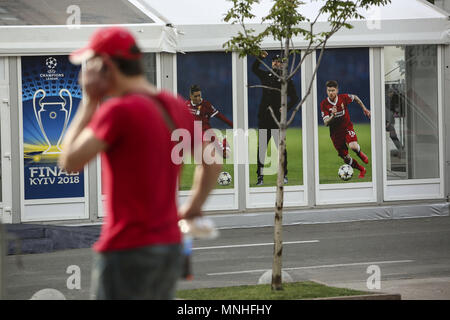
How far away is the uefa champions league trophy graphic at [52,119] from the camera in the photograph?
611 inches

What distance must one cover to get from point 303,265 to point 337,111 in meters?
6.04

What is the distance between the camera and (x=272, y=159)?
16.6m

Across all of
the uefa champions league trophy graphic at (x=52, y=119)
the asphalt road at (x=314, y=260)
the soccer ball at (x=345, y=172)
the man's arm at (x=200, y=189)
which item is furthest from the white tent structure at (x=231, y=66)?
the man's arm at (x=200, y=189)

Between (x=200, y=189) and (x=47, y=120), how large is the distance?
465 inches

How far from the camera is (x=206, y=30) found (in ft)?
53.1

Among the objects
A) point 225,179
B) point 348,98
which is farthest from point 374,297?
point 348,98

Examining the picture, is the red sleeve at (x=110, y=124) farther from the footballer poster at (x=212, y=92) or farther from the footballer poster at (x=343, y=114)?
the footballer poster at (x=343, y=114)

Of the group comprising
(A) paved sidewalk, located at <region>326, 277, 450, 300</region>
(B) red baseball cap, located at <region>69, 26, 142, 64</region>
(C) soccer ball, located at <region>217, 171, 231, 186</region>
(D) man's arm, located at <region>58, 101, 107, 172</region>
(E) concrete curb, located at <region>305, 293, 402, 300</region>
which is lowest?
(A) paved sidewalk, located at <region>326, 277, 450, 300</region>

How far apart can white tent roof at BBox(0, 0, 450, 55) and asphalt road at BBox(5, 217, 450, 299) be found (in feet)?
11.7

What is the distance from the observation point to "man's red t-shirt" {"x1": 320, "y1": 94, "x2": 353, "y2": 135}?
16953mm

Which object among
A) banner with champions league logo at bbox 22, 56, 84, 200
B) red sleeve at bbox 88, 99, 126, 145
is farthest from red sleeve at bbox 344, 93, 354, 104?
red sleeve at bbox 88, 99, 126, 145

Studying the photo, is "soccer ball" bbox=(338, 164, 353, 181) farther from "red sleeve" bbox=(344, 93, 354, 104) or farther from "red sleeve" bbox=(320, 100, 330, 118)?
"red sleeve" bbox=(344, 93, 354, 104)

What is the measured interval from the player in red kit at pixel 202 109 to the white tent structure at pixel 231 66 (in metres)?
0.31
